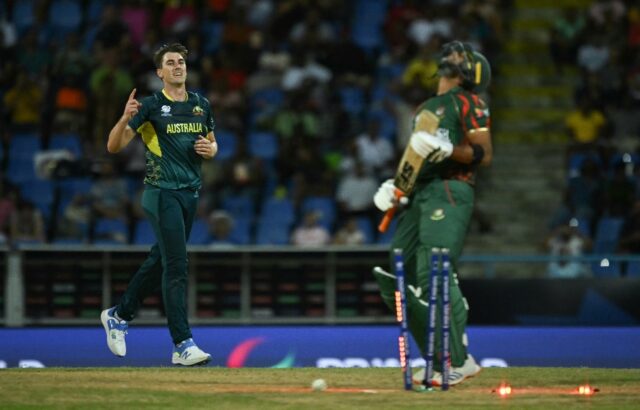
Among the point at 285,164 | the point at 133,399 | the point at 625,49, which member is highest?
the point at 625,49

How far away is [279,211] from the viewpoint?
62.6 feet

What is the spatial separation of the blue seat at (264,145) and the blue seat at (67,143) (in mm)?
2338

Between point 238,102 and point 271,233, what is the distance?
2568 millimetres

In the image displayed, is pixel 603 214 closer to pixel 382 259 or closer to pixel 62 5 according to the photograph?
pixel 382 259

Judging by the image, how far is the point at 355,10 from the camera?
22281mm

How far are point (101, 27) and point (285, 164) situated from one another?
12.8 feet

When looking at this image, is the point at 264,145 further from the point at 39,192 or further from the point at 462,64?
the point at 462,64

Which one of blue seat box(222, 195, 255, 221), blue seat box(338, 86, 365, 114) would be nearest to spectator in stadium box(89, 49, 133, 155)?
blue seat box(222, 195, 255, 221)

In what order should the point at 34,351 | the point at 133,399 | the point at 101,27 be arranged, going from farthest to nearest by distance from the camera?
the point at 101,27, the point at 34,351, the point at 133,399

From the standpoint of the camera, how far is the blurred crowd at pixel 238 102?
18.8 metres

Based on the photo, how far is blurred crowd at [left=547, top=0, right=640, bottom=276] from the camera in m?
18.7

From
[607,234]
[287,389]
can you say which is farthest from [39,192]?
[287,389]

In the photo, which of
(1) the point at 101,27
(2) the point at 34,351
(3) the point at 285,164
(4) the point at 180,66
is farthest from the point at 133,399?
(1) the point at 101,27

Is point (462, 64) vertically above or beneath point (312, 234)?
beneath
